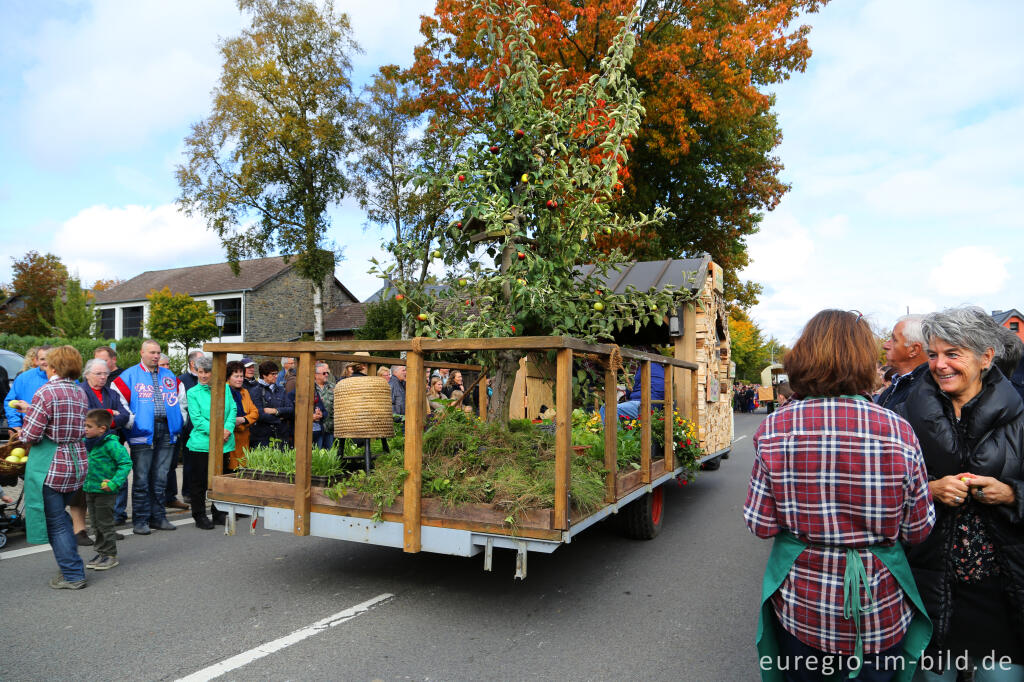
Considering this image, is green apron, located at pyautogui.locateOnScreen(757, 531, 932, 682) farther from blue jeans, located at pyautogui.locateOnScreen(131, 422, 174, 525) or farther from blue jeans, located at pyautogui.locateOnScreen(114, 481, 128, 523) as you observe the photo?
blue jeans, located at pyautogui.locateOnScreen(114, 481, 128, 523)

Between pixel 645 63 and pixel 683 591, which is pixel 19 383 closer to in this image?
pixel 683 591

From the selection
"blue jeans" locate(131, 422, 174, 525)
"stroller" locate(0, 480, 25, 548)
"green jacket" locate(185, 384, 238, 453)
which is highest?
"green jacket" locate(185, 384, 238, 453)

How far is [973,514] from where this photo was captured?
7.41 ft

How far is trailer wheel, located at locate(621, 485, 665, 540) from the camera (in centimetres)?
628

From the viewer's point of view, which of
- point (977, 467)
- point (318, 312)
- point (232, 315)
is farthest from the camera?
point (232, 315)

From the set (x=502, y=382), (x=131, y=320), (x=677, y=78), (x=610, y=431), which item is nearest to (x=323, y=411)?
(x=502, y=382)

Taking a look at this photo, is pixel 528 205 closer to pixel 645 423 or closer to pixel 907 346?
pixel 645 423

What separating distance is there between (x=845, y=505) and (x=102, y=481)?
5.43 metres

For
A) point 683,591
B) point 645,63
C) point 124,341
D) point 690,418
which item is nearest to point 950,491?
point 683,591

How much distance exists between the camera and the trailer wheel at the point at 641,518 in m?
6.28

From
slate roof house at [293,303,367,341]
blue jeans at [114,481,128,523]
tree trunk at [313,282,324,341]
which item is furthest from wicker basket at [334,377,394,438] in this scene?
slate roof house at [293,303,367,341]

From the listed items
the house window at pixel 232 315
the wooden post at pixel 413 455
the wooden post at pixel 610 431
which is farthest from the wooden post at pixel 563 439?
the house window at pixel 232 315

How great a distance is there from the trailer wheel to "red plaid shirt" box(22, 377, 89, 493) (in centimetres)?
467

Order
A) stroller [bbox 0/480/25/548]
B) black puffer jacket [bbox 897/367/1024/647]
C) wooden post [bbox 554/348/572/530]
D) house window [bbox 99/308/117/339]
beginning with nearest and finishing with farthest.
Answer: black puffer jacket [bbox 897/367/1024/647] < wooden post [bbox 554/348/572/530] < stroller [bbox 0/480/25/548] < house window [bbox 99/308/117/339]
